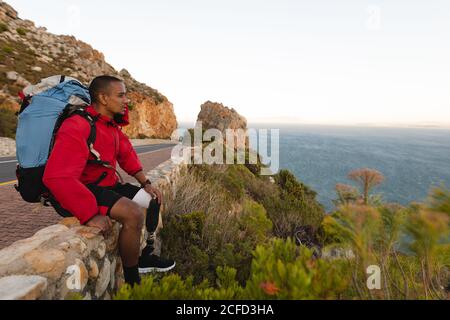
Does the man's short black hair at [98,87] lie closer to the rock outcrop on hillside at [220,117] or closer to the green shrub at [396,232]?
the green shrub at [396,232]

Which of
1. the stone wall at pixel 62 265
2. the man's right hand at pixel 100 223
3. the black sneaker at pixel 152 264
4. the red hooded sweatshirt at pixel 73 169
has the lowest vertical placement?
the black sneaker at pixel 152 264

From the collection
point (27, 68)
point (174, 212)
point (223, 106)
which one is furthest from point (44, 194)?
point (223, 106)

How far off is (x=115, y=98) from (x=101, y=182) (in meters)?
0.74

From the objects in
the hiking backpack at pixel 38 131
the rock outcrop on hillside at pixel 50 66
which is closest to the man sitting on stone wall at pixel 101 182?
the hiking backpack at pixel 38 131

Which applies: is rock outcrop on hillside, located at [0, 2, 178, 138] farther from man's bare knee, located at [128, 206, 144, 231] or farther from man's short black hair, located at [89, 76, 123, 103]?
man's bare knee, located at [128, 206, 144, 231]

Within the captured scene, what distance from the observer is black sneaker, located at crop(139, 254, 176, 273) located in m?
2.50

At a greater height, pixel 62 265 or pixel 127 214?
pixel 127 214

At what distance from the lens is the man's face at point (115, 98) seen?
2326 mm

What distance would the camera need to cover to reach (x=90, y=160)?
82.7 inches

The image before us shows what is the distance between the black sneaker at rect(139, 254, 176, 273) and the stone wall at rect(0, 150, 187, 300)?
0.21 meters

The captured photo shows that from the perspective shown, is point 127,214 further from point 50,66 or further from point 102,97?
point 50,66

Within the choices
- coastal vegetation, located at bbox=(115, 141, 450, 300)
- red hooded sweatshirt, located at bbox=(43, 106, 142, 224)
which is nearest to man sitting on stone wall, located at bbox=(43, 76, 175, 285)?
red hooded sweatshirt, located at bbox=(43, 106, 142, 224)

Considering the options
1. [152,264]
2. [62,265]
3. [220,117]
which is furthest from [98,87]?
[220,117]

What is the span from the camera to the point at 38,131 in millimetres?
1915
